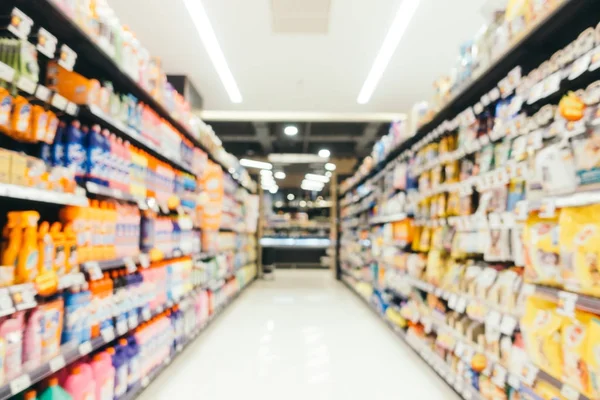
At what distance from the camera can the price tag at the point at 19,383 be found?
1689 mm

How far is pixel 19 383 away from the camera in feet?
5.68

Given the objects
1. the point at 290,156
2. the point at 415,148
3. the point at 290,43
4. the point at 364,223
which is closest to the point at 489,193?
the point at 415,148

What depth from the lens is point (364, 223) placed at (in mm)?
7887

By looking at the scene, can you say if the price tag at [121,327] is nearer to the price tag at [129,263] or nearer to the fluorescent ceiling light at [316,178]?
the price tag at [129,263]

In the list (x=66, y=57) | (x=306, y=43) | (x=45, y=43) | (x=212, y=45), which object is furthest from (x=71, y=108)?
(x=306, y=43)

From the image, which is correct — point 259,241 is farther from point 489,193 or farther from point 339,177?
point 489,193

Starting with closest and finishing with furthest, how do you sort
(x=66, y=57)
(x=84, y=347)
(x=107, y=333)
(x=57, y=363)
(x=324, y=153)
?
1. (x=57, y=363)
2. (x=66, y=57)
3. (x=84, y=347)
4. (x=107, y=333)
5. (x=324, y=153)

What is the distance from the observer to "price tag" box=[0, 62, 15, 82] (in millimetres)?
1673

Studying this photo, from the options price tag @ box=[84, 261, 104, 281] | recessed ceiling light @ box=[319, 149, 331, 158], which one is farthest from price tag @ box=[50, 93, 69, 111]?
recessed ceiling light @ box=[319, 149, 331, 158]

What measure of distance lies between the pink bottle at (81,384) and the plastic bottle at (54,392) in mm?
84

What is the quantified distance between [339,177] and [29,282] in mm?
10257

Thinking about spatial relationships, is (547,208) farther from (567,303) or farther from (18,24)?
(18,24)

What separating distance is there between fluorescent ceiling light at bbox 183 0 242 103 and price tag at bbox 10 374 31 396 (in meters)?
3.79

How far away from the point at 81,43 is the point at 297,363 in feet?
9.61
